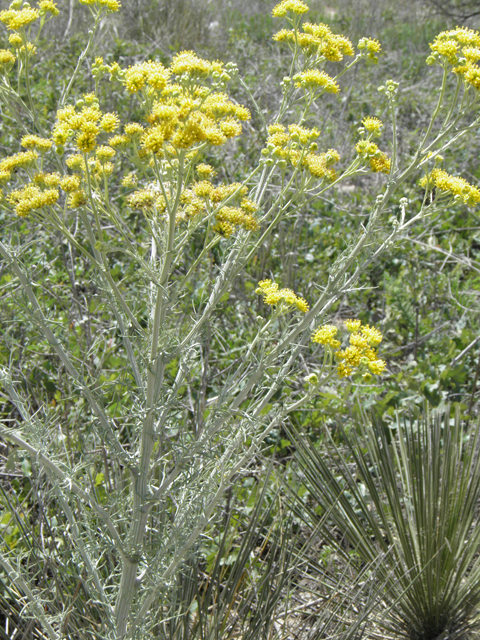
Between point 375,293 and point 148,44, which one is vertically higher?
point 148,44

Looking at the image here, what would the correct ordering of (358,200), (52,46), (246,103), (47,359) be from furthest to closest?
(52,46) < (246,103) < (358,200) < (47,359)

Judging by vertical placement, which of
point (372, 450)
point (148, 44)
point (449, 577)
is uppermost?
point (148, 44)

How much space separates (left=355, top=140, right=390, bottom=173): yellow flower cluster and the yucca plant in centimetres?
84

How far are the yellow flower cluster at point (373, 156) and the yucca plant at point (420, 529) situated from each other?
0.84 m

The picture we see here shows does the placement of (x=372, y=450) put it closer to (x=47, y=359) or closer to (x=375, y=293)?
(x=47, y=359)

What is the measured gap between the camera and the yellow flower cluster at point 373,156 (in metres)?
1.25

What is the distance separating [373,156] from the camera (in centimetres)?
130

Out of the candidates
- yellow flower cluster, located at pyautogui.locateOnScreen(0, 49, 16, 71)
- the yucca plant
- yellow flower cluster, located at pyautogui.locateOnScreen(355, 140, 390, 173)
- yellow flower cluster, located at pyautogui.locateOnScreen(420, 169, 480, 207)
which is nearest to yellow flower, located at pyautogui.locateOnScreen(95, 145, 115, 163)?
yellow flower cluster, located at pyautogui.locateOnScreen(0, 49, 16, 71)

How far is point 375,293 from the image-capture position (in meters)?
3.50

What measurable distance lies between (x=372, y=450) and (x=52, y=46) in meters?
5.73

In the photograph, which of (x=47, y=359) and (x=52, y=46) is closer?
(x=47, y=359)

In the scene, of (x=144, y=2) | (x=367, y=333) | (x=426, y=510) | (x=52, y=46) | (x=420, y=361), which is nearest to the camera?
(x=367, y=333)

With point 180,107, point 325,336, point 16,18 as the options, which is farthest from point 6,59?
point 325,336

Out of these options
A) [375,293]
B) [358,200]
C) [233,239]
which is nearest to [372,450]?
[233,239]
